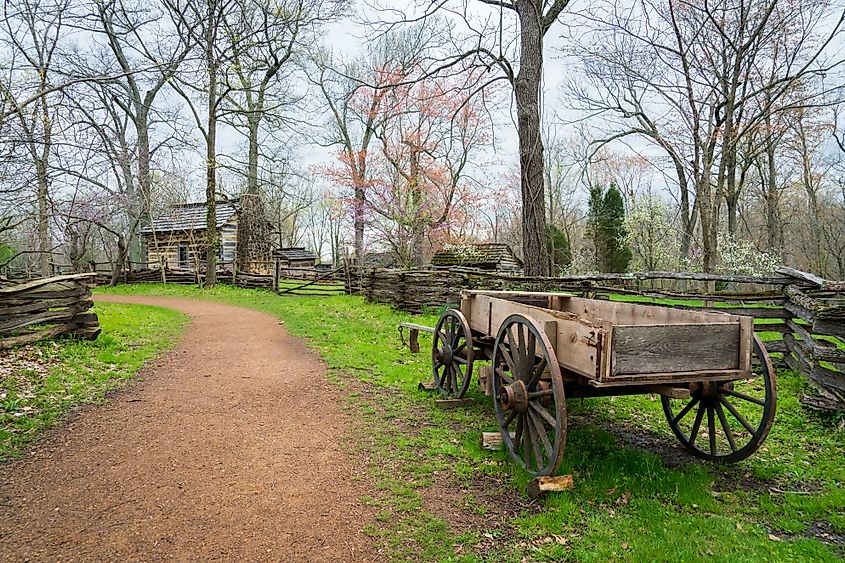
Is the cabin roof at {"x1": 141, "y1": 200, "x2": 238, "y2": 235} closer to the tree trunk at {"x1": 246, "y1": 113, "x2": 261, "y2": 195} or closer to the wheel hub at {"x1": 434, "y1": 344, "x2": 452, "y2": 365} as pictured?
the tree trunk at {"x1": 246, "y1": 113, "x2": 261, "y2": 195}

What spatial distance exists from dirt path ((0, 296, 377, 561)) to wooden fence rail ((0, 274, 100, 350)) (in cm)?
235

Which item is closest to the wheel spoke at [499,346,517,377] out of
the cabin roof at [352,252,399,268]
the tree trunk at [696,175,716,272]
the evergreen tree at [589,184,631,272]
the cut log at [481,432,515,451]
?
the cut log at [481,432,515,451]

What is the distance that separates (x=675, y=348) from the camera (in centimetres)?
327

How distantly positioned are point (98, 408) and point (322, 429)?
267 centimetres

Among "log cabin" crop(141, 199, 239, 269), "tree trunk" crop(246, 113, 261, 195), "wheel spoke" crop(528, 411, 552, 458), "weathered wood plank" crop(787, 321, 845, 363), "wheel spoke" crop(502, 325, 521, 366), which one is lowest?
"wheel spoke" crop(528, 411, 552, 458)

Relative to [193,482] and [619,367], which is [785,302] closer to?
[619,367]

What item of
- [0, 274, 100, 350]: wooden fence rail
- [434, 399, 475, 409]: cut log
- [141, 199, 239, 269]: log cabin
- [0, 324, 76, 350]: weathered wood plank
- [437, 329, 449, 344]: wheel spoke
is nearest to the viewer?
[434, 399, 475, 409]: cut log

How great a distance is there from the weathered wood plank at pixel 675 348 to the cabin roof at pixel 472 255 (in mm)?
17582

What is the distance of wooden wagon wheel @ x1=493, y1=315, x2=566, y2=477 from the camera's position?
3.33 m

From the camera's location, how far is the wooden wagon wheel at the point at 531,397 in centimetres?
333

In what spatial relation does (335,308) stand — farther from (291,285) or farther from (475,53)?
(475,53)

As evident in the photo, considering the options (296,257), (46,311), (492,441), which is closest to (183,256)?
(296,257)

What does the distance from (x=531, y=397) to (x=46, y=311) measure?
7.84 metres

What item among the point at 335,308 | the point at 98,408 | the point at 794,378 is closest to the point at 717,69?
the point at 794,378
